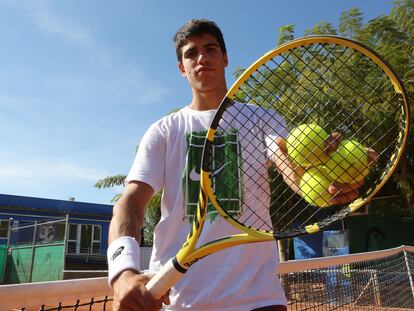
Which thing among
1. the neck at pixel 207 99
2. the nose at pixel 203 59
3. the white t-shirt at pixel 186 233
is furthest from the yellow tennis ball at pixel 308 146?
the nose at pixel 203 59

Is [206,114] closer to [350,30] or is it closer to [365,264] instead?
[365,264]

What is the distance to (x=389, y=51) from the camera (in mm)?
9062

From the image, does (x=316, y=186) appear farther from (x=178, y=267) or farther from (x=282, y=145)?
(x=178, y=267)

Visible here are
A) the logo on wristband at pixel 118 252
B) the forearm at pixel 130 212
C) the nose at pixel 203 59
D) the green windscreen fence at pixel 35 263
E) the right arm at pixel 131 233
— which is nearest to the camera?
the right arm at pixel 131 233

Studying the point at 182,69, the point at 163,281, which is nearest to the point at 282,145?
the point at 182,69

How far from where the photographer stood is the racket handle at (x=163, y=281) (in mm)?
1404

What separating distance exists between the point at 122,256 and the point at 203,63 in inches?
38.8

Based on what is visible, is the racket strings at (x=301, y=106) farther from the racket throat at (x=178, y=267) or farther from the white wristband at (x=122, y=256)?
the white wristband at (x=122, y=256)

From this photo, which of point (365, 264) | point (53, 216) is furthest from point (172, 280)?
point (53, 216)

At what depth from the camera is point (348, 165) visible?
5.87ft

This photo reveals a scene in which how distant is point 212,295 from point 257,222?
0.37m

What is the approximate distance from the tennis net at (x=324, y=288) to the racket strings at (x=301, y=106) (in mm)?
839

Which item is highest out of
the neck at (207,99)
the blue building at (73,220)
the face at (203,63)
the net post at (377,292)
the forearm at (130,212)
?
the blue building at (73,220)

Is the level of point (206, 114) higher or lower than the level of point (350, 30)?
lower
